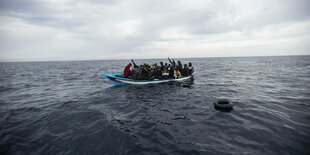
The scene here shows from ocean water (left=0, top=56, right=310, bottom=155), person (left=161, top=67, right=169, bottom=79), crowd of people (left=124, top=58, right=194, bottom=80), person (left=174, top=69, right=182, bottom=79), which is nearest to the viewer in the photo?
ocean water (left=0, top=56, right=310, bottom=155)

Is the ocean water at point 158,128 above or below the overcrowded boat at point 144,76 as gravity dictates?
below

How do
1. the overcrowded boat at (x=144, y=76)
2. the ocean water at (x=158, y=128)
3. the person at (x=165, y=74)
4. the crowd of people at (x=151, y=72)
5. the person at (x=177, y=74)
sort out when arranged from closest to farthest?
the ocean water at (x=158, y=128) < the overcrowded boat at (x=144, y=76) < the crowd of people at (x=151, y=72) < the person at (x=165, y=74) < the person at (x=177, y=74)

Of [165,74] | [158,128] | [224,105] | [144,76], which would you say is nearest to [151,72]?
[144,76]

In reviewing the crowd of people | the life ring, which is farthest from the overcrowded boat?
the life ring

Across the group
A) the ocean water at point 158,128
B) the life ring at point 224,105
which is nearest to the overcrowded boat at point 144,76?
the ocean water at point 158,128

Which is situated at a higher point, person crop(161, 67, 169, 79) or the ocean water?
person crop(161, 67, 169, 79)

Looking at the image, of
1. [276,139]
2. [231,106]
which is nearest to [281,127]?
[276,139]

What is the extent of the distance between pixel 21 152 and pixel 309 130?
1259cm

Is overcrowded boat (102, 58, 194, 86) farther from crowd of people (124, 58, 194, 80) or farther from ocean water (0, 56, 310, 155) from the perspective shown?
ocean water (0, 56, 310, 155)

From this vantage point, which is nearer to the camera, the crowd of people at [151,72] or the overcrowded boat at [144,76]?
the overcrowded boat at [144,76]

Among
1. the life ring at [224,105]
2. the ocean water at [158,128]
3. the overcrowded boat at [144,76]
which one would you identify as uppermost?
the overcrowded boat at [144,76]

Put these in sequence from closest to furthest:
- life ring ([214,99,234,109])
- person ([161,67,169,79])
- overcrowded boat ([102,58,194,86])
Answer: life ring ([214,99,234,109])
overcrowded boat ([102,58,194,86])
person ([161,67,169,79])

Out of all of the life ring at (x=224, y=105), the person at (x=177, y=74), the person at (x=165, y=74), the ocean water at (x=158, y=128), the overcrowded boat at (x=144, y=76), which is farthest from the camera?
the person at (x=177, y=74)

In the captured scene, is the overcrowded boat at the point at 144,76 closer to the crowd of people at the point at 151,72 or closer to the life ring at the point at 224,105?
the crowd of people at the point at 151,72
